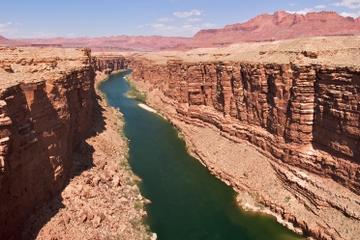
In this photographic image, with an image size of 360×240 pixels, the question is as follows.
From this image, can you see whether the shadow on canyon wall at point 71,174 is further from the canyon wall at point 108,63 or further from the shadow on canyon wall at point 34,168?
the canyon wall at point 108,63

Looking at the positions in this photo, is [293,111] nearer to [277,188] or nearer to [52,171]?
[277,188]

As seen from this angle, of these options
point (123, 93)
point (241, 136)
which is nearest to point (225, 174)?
point (241, 136)

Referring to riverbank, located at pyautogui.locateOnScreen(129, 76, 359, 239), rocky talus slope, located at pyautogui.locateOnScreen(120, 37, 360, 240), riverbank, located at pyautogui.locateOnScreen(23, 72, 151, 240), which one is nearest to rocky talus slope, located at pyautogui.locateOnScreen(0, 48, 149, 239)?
riverbank, located at pyautogui.locateOnScreen(23, 72, 151, 240)

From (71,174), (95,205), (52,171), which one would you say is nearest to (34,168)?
(52,171)

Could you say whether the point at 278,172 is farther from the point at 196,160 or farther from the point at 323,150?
the point at 196,160

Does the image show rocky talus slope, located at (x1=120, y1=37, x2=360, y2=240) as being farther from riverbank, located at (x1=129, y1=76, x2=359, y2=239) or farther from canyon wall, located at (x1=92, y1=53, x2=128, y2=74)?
canyon wall, located at (x1=92, y1=53, x2=128, y2=74)

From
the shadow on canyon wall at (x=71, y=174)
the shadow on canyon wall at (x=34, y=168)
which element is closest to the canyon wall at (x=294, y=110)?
the shadow on canyon wall at (x=71, y=174)
